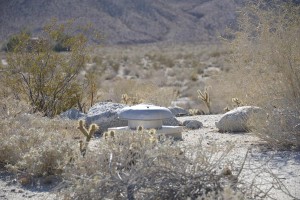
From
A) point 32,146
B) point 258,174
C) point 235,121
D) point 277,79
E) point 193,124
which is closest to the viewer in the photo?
point 258,174

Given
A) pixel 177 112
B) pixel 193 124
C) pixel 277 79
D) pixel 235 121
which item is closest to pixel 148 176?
pixel 277 79

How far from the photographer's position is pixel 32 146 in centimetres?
808

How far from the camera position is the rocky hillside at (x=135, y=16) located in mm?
52812

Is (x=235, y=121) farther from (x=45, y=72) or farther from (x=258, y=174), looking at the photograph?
(x=45, y=72)

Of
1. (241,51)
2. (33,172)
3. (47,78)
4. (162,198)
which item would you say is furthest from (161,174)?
(47,78)

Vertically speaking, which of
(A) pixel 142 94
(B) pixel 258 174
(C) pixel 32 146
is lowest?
(A) pixel 142 94

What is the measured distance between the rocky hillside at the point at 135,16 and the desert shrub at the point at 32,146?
4203 cm

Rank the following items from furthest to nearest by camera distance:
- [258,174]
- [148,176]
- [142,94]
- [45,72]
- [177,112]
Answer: [142,94]
[177,112]
[45,72]
[258,174]
[148,176]

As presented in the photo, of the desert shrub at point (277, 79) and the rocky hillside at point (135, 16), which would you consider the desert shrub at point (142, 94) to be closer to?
the desert shrub at point (277, 79)

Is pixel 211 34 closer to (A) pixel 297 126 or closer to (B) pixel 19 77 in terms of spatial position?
(B) pixel 19 77

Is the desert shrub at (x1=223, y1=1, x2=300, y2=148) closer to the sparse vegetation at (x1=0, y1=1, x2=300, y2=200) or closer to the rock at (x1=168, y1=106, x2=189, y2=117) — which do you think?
the sparse vegetation at (x1=0, y1=1, x2=300, y2=200)

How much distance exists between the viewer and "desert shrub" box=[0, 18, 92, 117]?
44.8 feet

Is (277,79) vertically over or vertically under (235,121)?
over

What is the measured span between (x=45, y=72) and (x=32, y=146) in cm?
585
